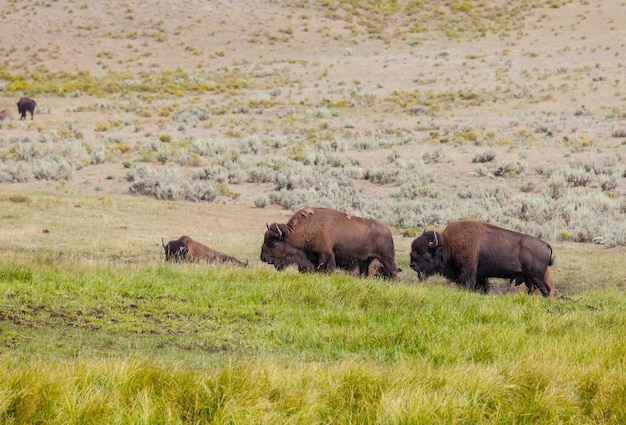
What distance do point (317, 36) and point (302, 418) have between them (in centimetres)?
6707

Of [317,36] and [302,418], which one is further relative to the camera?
[317,36]

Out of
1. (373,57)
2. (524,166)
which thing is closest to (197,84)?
(373,57)

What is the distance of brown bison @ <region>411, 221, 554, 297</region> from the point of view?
520 inches

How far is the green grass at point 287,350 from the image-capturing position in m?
5.64

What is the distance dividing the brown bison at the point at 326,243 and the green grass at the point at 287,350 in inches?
74.2

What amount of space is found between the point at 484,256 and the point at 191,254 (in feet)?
17.1

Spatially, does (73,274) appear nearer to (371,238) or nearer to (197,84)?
(371,238)

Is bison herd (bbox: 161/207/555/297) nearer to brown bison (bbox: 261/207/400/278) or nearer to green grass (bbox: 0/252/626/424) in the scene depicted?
brown bison (bbox: 261/207/400/278)

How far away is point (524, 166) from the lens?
28.6m

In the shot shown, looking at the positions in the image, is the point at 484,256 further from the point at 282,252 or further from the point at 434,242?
the point at 282,252

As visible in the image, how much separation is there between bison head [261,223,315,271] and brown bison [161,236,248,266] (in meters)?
0.77

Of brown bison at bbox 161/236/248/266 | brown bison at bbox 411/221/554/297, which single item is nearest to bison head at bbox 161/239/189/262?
brown bison at bbox 161/236/248/266

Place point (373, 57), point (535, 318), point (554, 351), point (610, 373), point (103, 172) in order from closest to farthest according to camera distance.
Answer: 1. point (610, 373)
2. point (554, 351)
3. point (535, 318)
4. point (103, 172)
5. point (373, 57)

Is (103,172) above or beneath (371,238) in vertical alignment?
beneath
